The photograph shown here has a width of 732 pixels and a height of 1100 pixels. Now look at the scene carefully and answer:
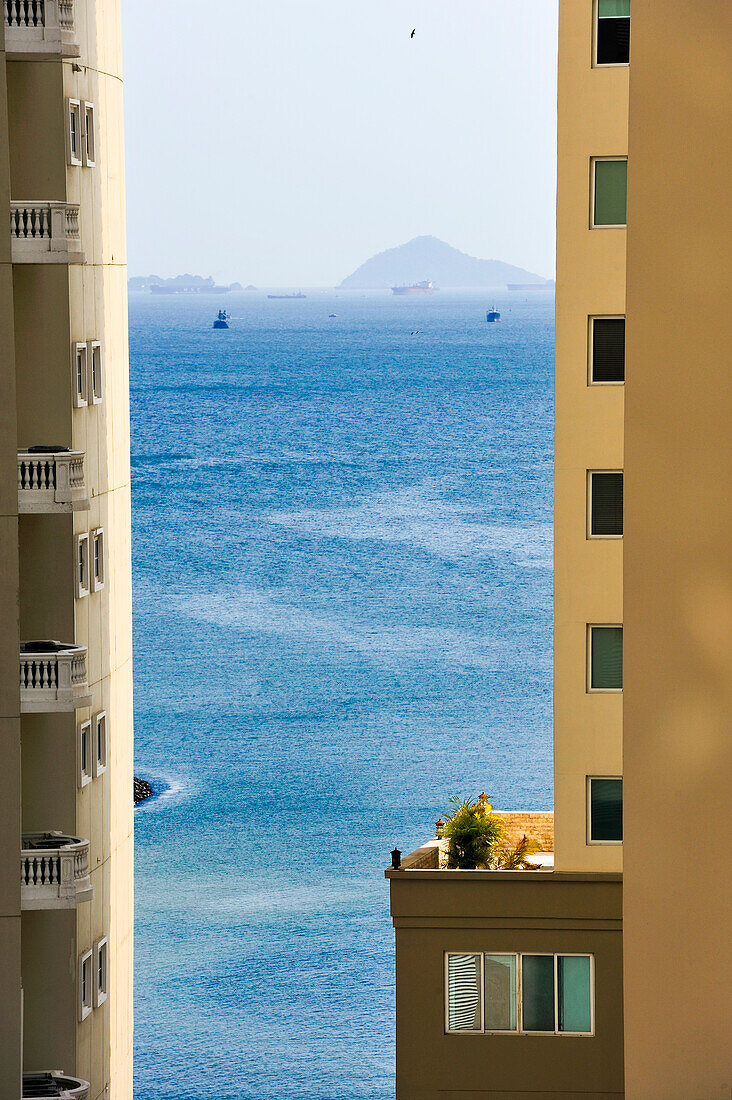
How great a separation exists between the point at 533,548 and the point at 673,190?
149635 millimetres

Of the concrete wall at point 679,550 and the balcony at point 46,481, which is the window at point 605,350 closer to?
the balcony at point 46,481

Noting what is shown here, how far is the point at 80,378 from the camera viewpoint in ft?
76.9

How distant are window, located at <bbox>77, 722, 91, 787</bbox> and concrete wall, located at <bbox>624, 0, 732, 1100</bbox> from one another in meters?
13.2

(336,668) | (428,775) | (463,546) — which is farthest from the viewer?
(463,546)

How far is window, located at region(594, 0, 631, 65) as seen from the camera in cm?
2403

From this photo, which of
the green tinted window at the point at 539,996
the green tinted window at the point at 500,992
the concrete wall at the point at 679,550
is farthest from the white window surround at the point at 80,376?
the concrete wall at the point at 679,550

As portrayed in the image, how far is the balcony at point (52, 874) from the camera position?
2211cm

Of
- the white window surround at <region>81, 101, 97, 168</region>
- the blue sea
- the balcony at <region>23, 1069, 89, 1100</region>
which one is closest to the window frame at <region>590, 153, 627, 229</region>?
the white window surround at <region>81, 101, 97, 168</region>

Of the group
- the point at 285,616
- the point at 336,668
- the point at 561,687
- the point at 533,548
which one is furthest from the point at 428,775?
the point at 561,687

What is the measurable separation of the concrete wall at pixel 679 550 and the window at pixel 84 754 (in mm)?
13194

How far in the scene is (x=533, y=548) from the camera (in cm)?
15962

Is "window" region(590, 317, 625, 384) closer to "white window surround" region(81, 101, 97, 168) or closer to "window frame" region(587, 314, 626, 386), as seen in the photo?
"window frame" region(587, 314, 626, 386)

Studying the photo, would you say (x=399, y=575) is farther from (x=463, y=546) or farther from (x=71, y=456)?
(x=71, y=456)

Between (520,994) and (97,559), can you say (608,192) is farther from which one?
(520,994)
